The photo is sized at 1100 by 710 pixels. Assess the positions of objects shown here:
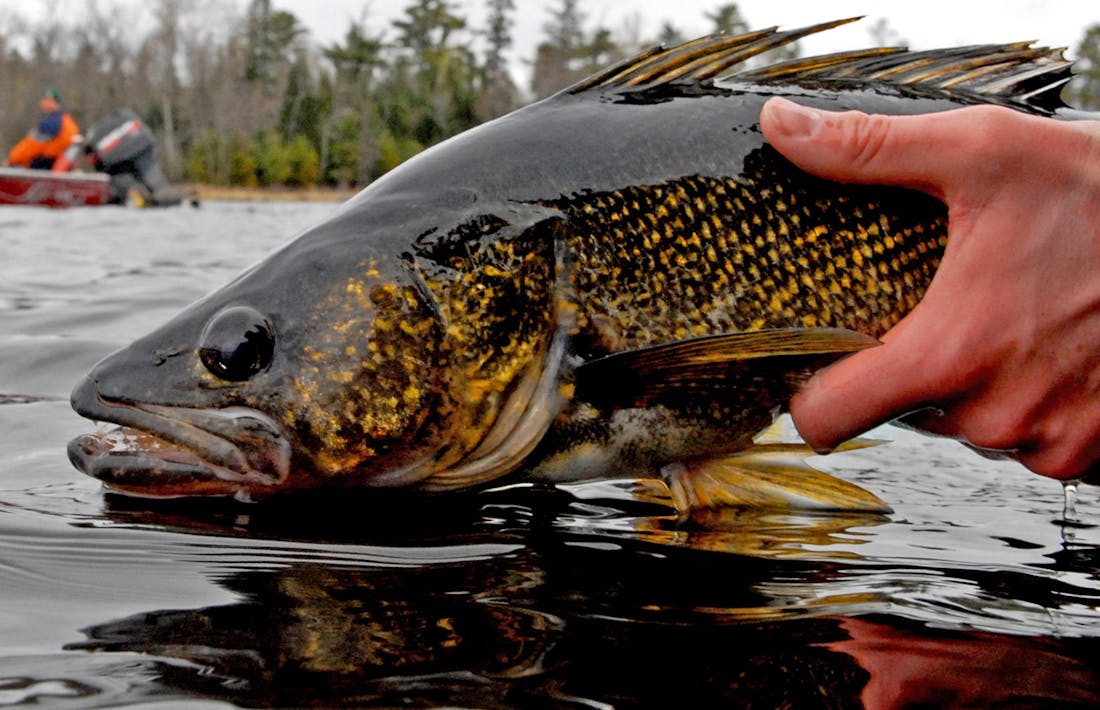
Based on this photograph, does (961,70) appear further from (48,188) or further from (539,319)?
(48,188)

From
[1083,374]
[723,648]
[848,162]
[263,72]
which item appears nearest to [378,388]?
[723,648]

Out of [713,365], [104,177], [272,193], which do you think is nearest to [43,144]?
[104,177]

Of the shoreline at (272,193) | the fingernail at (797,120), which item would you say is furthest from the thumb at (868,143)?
the shoreline at (272,193)

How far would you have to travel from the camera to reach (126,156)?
2441 cm

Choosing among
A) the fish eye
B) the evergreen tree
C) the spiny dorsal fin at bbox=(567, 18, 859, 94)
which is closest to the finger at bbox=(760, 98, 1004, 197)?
the spiny dorsal fin at bbox=(567, 18, 859, 94)

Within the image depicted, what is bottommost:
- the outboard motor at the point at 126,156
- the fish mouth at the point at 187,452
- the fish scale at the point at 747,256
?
the fish mouth at the point at 187,452

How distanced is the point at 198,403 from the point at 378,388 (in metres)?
0.40

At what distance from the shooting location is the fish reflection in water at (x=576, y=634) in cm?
154

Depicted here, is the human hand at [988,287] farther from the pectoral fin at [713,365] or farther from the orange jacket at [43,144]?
the orange jacket at [43,144]

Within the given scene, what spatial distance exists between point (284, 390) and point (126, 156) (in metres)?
24.3

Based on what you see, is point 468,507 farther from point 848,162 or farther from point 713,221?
point 848,162

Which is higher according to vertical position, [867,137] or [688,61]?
[688,61]

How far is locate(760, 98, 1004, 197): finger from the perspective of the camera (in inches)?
97.5

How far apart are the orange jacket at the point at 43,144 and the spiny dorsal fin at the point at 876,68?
26.4m
